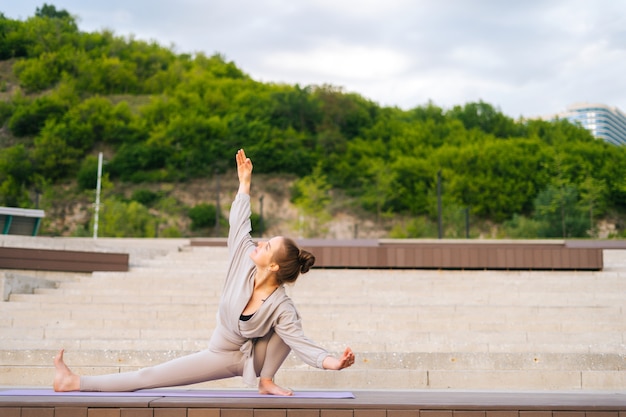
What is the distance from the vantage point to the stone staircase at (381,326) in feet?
17.3

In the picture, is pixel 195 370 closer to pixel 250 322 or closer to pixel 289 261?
pixel 250 322

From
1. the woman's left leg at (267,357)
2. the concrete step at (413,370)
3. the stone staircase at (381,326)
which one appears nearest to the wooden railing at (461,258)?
the stone staircase at (381,326)

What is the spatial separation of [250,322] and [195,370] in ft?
1.40

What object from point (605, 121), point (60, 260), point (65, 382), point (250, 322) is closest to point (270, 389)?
point (250, 322)

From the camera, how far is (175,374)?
317cm

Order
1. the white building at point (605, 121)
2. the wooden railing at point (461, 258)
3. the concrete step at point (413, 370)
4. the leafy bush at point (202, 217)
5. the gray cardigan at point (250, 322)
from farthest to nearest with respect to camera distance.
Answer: the white building at point (605, 121), the leafy bush at point (202, 217), the wooden railing at point (461, 258), the concrete step at point (413, 370), the gray cardigan at point (250, 322)

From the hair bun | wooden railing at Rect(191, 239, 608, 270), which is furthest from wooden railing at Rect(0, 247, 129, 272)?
the hair bun

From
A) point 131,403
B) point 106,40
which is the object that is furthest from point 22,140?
point 131,403

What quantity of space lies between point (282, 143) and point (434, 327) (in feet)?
167

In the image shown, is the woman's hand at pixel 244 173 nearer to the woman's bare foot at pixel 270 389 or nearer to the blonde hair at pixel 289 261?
the blonde hair at pixel 289 261

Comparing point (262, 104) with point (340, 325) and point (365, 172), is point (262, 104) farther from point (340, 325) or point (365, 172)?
point (340, 325)

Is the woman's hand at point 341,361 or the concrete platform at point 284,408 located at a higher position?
the woman's hand at point 341,361

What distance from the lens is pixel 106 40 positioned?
7419cm

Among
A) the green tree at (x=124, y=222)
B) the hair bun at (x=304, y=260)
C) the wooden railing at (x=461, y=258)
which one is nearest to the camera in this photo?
the hair bun at (x=304, y=260)
